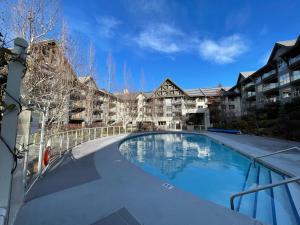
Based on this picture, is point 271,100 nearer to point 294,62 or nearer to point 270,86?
point 270,86

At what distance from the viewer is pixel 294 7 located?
43.3 ft

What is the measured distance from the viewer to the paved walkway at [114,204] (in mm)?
2975

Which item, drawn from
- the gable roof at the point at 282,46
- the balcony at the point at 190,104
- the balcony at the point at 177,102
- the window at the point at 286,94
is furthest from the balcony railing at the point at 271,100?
the balcony at the point at 177,102

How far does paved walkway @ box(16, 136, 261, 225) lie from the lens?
117 inches

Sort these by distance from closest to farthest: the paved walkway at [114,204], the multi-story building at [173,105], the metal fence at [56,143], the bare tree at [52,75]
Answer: the paved walkway at [114,204] < the metal fence at [56,143] < the bare tree at [52,75] < the multi-story building at [173,105]

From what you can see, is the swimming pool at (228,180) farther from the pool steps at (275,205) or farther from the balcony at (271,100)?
the balcony at (271,100)

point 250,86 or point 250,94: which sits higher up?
point 250,86

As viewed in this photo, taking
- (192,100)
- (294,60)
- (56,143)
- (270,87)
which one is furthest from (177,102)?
(56,143)

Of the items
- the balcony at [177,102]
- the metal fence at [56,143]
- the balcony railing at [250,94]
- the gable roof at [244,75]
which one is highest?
the gable roof at [244,75]

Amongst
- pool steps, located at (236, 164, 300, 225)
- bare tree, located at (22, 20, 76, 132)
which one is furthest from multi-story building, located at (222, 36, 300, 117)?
bare tree, located at (22, 20, 76, 132)

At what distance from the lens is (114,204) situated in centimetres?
355

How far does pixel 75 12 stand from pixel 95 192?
32.6 ft

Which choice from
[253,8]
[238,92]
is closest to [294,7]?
[253,8]

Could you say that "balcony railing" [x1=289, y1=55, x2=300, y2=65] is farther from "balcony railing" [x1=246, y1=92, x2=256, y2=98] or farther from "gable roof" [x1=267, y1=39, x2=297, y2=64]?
"balcony railing" [x1=246, y1=92, x2=256, y2=98]
